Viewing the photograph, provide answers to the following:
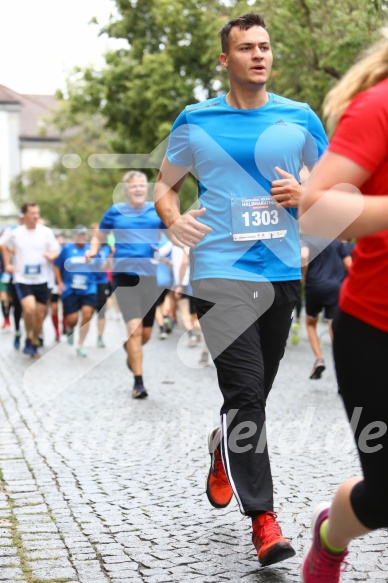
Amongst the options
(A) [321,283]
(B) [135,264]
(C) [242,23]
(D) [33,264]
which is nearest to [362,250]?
(C) [242,23]

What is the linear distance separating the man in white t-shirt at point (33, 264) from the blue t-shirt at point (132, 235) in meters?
4.26

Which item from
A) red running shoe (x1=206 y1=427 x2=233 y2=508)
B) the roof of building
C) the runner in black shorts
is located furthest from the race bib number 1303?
the roof of building

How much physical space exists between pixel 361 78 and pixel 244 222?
1538 mm

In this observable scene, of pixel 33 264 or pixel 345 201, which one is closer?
pixel 345 201

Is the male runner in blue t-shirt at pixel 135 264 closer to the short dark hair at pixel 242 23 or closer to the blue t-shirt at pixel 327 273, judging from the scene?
the blue t-shirt at pixel 327 273

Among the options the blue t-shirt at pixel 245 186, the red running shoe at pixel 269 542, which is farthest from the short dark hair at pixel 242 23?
the red running shoe at pixel 269 542

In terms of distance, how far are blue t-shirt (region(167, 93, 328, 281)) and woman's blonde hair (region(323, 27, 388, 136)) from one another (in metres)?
1.44

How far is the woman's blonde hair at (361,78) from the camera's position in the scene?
9.37 feet

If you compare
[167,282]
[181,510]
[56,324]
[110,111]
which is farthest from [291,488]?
[110,111]

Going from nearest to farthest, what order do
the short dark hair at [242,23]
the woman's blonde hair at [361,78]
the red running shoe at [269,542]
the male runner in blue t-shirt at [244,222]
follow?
the woman's blonde hair at [361,78] < the red running shoe at [269,542] < the male runner in blue t-shirt at [244,222] < the short dark hair at [242,23]

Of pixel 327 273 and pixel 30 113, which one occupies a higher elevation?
pixel 327 273

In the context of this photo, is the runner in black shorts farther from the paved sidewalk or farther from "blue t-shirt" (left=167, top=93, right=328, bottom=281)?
"blue t-shirt" (left=167, top=93, right=328, bottom=281)

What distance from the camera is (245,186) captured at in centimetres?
439

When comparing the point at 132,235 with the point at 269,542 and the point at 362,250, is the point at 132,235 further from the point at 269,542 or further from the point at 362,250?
the point at 362,250
